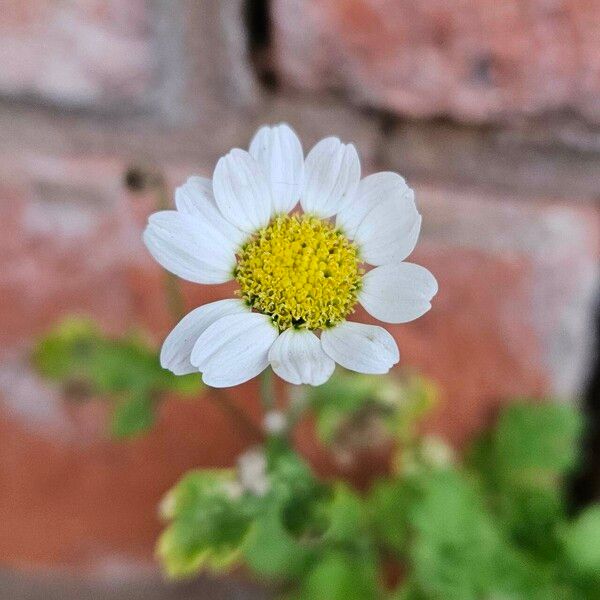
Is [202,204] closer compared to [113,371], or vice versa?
[202,204]

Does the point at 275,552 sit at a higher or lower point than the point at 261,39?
lower

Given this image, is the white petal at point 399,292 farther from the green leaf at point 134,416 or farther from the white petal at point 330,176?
the green leaf at point 134,416

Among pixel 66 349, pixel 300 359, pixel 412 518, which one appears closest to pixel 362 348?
pixel 300 359

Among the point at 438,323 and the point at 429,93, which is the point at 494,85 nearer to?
the point at 429,93

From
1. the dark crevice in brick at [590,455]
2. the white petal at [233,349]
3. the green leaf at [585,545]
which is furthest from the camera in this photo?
the dark crevice in brick at [590,455]

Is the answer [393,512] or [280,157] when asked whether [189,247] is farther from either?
[393,512]

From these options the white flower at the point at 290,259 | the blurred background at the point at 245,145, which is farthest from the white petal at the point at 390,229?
the blurred background at the point at 245,145

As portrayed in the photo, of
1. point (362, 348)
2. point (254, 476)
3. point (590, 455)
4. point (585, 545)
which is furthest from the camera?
point (590, 455)
